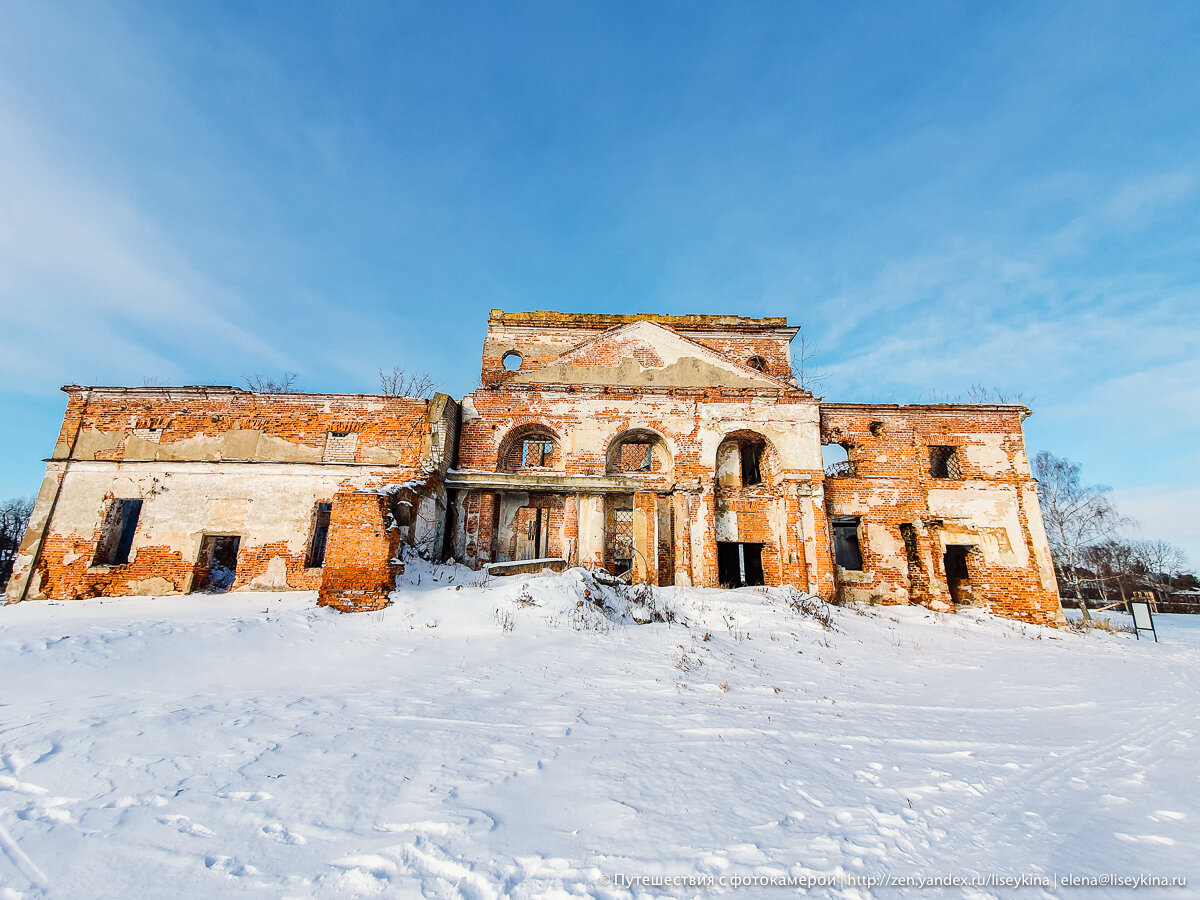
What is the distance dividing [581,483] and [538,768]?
11268 mm

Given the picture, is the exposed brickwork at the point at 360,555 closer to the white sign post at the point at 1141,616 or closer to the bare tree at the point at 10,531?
the white sign post at the point at 1141,616

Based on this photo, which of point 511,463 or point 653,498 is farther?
point 511,463

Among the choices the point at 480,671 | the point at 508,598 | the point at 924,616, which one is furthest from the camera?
the point at 924,616

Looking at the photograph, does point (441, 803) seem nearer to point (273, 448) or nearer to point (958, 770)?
point (958, 770)

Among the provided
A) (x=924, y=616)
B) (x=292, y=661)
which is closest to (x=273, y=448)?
(x=292, y=661)

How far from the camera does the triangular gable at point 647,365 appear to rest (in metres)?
16.2

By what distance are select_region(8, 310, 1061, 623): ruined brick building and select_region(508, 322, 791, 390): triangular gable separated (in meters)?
0.07

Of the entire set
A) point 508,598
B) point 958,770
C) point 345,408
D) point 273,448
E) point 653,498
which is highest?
point 345,408

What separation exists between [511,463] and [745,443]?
796 cm

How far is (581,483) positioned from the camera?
47.7 feet

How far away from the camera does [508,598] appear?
947 cm

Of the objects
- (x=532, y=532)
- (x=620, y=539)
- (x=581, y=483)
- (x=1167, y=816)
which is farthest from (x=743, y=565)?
(x=1167, y=816)

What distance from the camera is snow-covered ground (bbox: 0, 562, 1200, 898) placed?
2266 mm

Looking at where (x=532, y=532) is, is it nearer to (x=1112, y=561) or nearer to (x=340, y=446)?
(x=340, y=446)
